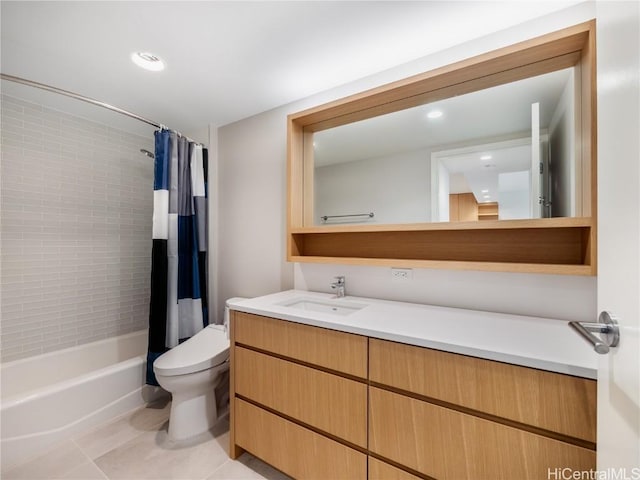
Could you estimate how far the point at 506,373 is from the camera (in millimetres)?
899

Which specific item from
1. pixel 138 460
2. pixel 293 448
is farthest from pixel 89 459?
pixel 293 448

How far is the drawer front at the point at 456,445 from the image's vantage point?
0.85m

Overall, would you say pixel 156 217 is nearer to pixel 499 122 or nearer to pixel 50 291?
pixel 50 291

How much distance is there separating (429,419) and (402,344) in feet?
0.87

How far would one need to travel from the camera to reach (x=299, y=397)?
4.34 feet

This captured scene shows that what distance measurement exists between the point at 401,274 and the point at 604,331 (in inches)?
Answer: 40.4

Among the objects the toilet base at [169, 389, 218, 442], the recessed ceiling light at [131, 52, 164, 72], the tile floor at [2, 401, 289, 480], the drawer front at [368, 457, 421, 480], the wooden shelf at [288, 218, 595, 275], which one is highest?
the recessed ceiling light at [131, 52, 164, 72]

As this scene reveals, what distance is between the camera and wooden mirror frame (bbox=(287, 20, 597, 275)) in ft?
3.81

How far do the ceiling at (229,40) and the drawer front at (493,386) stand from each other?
1.48 metres

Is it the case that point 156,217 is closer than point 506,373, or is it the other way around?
point 506,373

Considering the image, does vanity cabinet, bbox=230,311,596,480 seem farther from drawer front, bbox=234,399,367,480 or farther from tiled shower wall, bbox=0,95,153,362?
tiled shower wall, bbox=0,95,153,362

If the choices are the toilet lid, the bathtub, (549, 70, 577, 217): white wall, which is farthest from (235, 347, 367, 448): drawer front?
(549, 70, 577, 217): white wall

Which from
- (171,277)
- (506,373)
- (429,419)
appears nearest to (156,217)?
(171,277)

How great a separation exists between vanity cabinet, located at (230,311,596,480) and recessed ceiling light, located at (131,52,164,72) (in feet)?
5.06
